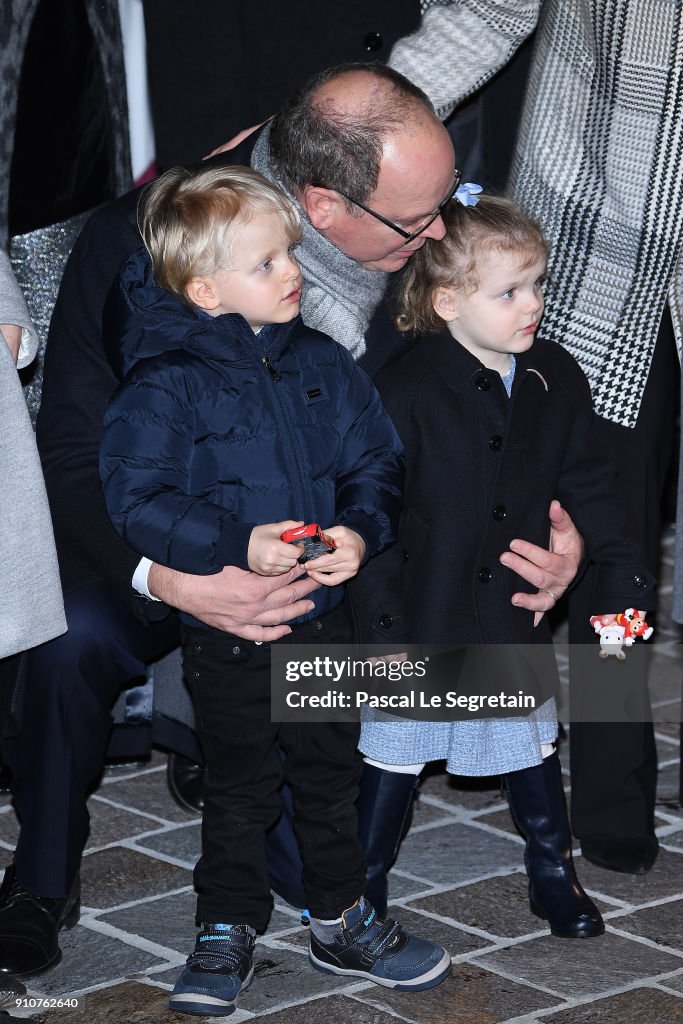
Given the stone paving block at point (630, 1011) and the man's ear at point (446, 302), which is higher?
the man's ear at point (446, 302)

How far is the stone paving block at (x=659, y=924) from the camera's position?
11.5 ft

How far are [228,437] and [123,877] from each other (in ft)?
4.42

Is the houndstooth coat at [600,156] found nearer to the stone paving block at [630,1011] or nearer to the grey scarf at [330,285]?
the grey scarf at [330,285]

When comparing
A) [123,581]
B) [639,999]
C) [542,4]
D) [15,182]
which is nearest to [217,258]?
[123,581]

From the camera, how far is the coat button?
4301 mm

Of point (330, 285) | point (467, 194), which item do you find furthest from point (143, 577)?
point (467, 194)

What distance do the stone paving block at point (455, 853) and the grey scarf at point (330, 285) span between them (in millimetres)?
1330

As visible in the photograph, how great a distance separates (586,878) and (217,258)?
1.81 metres

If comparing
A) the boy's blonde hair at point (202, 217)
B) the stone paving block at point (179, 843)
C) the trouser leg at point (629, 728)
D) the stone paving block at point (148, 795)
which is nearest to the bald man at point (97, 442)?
the boy's blonde hair at point (202, 217)

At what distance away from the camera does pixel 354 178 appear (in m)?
3.42

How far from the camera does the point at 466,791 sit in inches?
174

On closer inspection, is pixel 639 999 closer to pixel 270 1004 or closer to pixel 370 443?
pixel 270 1004

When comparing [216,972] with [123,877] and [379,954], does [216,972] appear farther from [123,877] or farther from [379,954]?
[123,877]

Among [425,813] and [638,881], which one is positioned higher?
[638,881]
